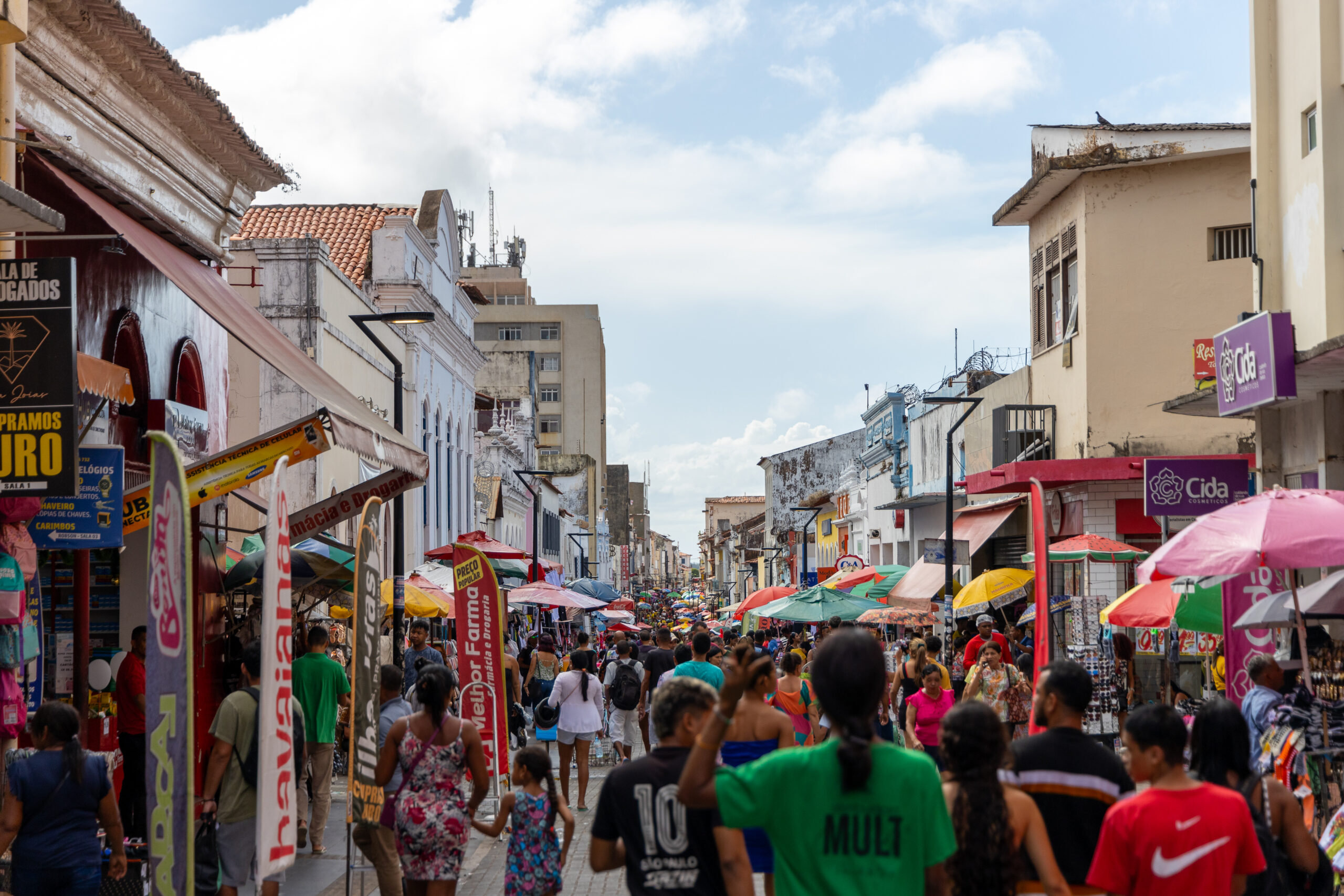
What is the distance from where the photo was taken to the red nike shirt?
4633mm

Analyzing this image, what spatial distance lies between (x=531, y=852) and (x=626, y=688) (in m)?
9.44

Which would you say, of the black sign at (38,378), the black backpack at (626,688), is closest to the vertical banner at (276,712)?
the black sign at (38,378)

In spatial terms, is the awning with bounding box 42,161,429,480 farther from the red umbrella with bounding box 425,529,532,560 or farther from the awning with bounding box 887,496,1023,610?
the awning with bounding box 887,496,1023,610

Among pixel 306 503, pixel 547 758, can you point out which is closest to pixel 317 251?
pixel 306 503

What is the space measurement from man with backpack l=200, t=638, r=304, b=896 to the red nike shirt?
5426mm

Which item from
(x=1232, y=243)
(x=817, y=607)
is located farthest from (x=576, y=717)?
(x=1232, y=243)

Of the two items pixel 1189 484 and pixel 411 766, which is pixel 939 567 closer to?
pixel 1189 484

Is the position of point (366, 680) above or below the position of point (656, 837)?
above

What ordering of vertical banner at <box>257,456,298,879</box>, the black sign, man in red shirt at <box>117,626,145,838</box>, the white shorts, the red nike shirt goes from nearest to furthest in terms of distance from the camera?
the red nike shirt < vertical banner at <box>257,456,298,879</box> < the black sign < man in red shirt at <box>117,626,145,838</box> < the white shorts

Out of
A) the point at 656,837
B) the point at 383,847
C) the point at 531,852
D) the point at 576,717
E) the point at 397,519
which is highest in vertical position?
the point at 397,519

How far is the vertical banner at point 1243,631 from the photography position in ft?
39.6

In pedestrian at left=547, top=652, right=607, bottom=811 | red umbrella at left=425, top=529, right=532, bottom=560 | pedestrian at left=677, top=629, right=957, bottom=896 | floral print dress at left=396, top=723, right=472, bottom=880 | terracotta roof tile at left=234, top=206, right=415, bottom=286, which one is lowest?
pedestrian at left=547, top=652, right=607, bottom=811

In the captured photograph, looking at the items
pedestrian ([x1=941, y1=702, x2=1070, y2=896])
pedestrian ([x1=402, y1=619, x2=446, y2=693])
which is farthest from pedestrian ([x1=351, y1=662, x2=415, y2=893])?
pedestrian ([x1=402, y1=619, x2=446, y2=693])

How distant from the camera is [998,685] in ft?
39.5
